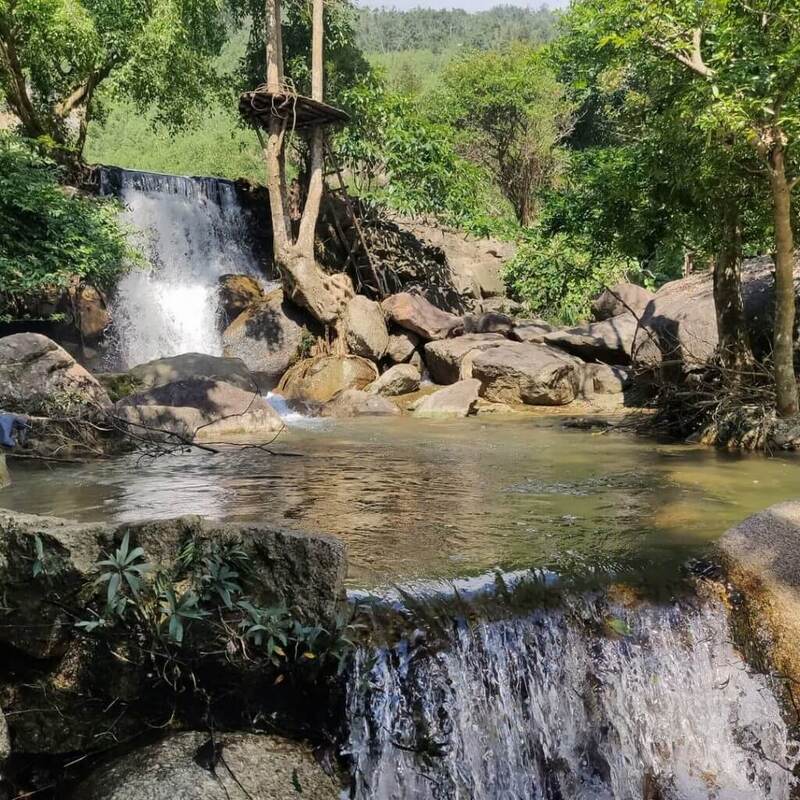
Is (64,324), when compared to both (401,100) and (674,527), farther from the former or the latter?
(674,527)

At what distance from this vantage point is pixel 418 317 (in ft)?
57.0

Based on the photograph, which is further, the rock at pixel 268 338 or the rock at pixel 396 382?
the rock at pixel 268 338

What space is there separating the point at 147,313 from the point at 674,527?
1430 centimetres

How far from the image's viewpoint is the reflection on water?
508cm

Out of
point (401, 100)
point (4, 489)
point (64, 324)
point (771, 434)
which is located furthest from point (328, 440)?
point (401, 100)

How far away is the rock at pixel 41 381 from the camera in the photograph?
356 inches

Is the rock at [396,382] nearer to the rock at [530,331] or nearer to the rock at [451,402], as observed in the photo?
the rock at [451,402]

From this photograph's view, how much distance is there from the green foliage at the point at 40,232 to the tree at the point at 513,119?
16338 millimetres

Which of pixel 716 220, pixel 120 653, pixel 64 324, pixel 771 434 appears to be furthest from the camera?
pixel 64 324

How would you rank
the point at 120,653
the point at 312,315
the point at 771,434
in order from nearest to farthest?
the point at 120,653
the point at 771,434
the point at 312,315

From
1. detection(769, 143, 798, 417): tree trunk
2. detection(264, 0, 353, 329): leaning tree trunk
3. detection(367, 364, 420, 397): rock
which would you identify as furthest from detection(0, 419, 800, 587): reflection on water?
detection(264, 0, 353, 329): leaning tree trunk

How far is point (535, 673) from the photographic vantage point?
13.5ft

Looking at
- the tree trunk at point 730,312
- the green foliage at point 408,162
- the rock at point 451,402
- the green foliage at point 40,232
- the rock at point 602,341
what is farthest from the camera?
the green foliage at point 408,162

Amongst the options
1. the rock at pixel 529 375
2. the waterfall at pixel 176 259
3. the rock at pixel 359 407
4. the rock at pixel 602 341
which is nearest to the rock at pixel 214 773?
the rock at pixel 359 407
